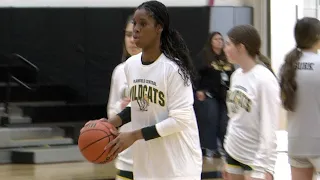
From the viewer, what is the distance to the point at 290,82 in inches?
154

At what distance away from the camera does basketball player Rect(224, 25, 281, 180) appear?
375cm

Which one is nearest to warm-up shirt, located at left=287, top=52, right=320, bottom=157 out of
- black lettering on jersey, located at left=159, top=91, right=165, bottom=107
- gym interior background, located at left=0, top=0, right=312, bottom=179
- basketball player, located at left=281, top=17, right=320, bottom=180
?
basketball player, located at left=281, top=17, right=320, bottom=180

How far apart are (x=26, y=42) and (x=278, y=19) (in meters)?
4.49

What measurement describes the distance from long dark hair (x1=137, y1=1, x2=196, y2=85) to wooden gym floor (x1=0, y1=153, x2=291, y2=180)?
12.5ft

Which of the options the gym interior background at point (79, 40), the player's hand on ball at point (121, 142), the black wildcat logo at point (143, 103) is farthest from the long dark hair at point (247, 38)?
the gym interior background at point (79, 40)

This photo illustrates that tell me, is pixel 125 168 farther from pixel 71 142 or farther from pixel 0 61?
pixel 0 61

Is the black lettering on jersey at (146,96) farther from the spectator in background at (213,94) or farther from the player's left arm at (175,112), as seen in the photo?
the spectator in background at (213,94)

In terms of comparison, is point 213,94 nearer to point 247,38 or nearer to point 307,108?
point 247,38

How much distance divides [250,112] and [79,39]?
25.4ft

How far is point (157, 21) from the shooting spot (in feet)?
10.2

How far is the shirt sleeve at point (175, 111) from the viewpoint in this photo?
3027mm

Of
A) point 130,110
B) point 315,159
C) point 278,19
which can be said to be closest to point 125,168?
point 130,110

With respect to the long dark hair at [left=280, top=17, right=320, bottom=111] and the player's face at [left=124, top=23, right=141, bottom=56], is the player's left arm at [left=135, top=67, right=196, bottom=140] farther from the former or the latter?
the player's face at [left=124, top=23, right=141, bottom=56]

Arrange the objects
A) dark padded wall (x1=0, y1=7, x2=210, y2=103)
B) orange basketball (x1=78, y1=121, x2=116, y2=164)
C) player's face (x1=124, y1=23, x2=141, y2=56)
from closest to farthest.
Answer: orange basketball (x1=78, y1=121, x2=116, y2=164), player's face (x1=124, y1=23, x2=141, y2=56), dark padded wall (x1=0, y1=7, x2=210, y2=103)
